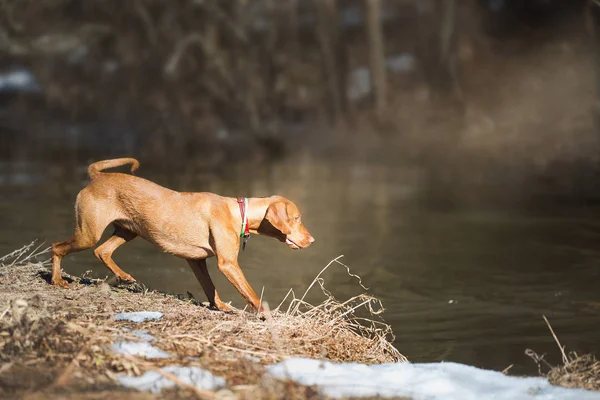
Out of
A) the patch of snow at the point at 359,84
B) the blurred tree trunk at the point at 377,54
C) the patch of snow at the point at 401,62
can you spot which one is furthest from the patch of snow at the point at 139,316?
the patch of snow at the point at 401,62

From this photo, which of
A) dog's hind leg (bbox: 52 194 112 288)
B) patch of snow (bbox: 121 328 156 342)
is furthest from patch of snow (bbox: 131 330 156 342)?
dog's hind leg (bbox: 52 194 112 288)

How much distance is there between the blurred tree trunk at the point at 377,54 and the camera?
29.4m

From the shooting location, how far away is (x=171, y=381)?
4926mm

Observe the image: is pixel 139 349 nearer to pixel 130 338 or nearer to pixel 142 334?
pixel 130 338

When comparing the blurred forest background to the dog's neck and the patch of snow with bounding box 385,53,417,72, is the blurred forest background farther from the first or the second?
the dog's neck

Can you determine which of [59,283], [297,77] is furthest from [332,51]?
[59,283]

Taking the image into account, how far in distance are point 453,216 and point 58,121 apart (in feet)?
57.4

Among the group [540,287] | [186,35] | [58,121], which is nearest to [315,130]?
[186,35]

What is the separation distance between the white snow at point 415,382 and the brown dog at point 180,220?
1834 mm

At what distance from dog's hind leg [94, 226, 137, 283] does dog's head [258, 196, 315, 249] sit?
1278 mm

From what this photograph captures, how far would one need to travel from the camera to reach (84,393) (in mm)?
4680

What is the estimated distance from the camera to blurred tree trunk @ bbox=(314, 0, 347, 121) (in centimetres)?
2958

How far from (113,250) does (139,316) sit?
63.1 inches

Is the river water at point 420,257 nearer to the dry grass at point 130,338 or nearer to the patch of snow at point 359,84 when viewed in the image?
the dry grass at point 130,338
